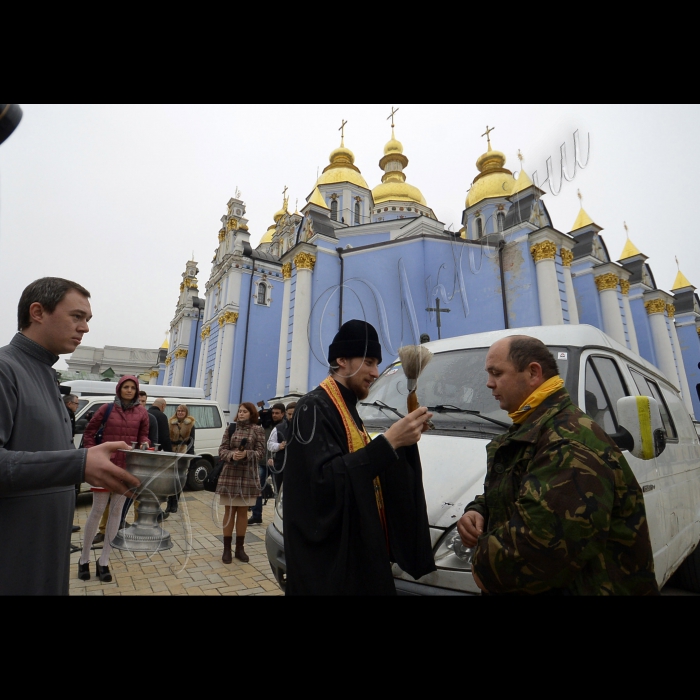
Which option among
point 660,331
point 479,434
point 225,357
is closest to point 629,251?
point 660,331

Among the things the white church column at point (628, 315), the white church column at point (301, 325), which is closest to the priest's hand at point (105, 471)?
the white church column at point (301, 325)

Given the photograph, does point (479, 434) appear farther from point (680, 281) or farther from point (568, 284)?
point (680, 281)

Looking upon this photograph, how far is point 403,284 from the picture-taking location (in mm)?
9656

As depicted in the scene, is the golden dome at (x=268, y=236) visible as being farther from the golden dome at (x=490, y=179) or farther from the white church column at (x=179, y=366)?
the golden dome at (x=490, y=179)

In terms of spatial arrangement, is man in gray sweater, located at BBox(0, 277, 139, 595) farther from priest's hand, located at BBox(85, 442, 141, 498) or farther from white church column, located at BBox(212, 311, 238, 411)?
white church column, located at BBox(212, 311, 238, 411)

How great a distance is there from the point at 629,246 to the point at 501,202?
883 centimetres

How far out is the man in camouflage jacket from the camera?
1274 millimetres

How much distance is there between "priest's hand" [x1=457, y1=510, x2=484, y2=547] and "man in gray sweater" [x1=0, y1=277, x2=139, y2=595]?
1.22 m

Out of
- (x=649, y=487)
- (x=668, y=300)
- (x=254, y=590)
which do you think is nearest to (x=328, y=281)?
(x=254, y=590)

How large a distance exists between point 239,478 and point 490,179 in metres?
22.4

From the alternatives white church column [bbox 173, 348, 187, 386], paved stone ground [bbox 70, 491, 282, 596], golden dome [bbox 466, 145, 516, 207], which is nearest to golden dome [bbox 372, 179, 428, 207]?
golden dome [bbox 466, 145, 516, 207]

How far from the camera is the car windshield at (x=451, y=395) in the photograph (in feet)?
8.81

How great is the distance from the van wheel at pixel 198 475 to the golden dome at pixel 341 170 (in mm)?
22396

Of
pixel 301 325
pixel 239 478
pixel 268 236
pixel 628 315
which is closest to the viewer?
pixel 239 478
